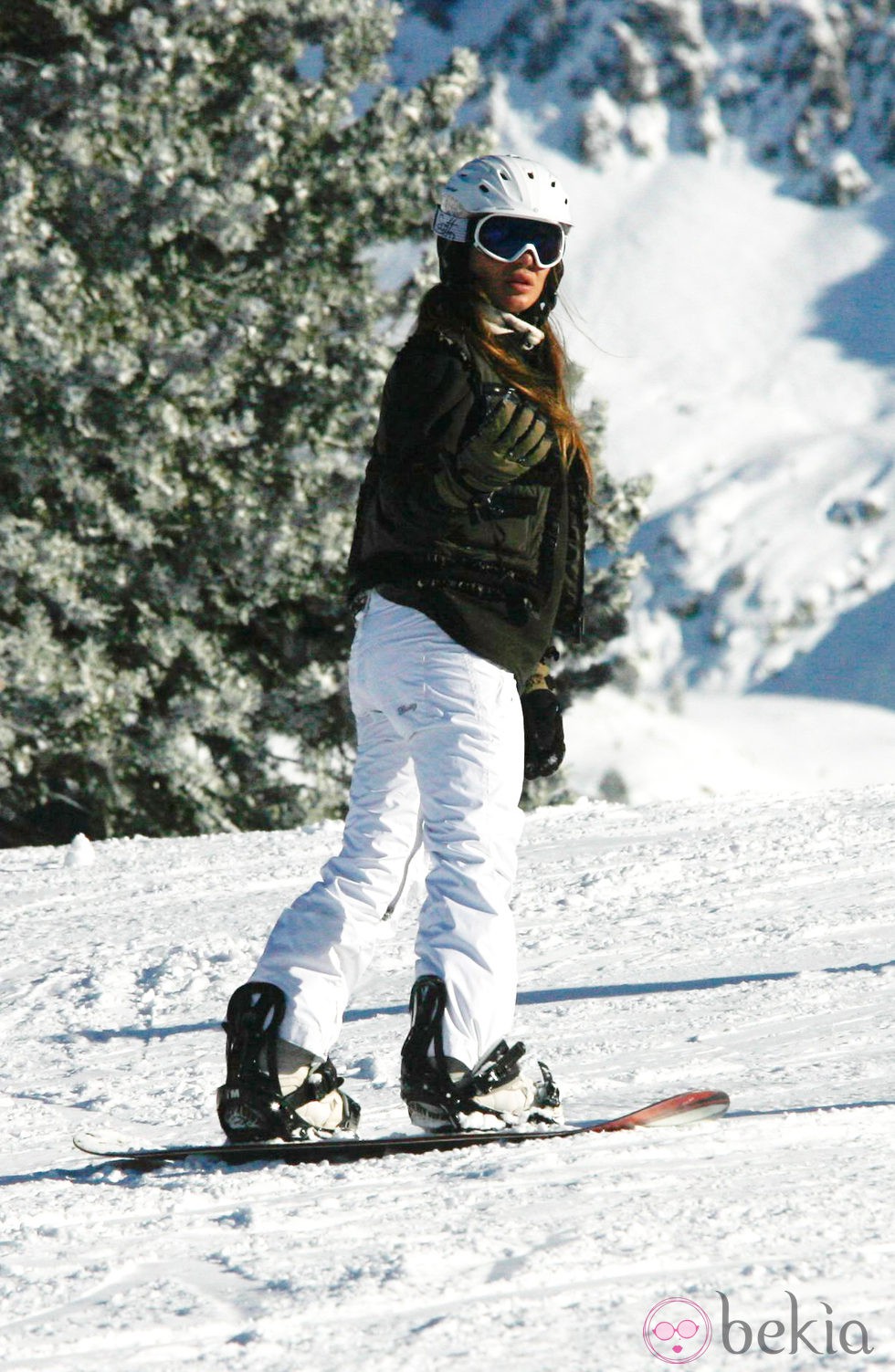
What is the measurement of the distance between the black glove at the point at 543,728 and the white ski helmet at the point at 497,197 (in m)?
1.02

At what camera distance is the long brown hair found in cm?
348

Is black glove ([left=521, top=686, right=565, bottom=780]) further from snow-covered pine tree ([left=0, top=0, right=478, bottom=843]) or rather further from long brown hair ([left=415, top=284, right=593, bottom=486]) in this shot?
snow-covered pine tree ([left=0, top=0, right=478, bottom=843])

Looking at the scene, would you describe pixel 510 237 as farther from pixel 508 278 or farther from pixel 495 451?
pixel 495 451

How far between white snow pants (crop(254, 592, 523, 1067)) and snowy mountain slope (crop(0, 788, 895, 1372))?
155mm

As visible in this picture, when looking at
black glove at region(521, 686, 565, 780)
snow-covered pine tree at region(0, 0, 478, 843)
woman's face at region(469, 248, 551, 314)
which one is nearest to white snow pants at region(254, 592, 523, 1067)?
black glove at region(521, 686, 565, 780)

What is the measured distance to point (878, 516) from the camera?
160m

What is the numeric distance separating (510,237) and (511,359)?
28 centimetres

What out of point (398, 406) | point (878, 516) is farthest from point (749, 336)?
point (398, 406)

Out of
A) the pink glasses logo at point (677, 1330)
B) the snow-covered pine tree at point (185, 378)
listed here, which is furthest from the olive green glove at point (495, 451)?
the snow-covered pine tree at point (185, 378)

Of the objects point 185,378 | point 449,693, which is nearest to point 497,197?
point 449,693

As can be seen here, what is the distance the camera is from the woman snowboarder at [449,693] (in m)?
3.33

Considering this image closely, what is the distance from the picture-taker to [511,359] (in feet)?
11.5

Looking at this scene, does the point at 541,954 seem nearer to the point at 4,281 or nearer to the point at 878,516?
the point at 4,281

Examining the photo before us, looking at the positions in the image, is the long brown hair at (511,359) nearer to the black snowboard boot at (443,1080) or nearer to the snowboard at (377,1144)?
the black snowboard boot at (443,1080)
